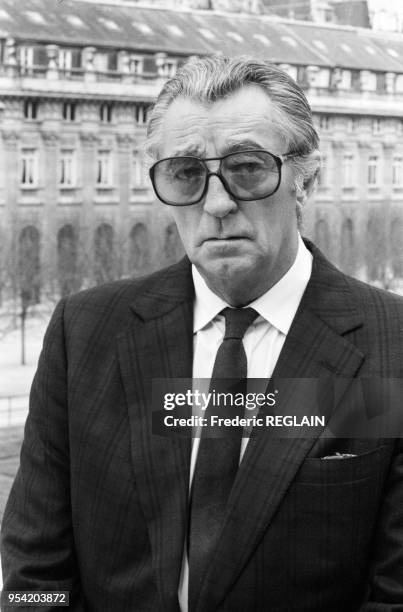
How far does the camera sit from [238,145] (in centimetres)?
85

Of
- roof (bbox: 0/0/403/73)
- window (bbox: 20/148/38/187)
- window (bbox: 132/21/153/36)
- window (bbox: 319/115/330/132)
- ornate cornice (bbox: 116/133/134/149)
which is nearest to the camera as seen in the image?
roof (bbox: 0/0/403/73)

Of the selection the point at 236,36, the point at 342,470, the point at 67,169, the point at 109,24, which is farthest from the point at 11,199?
the point at 342,470

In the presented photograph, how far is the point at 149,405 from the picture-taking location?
2.95ft

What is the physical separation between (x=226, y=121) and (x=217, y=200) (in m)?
0.06

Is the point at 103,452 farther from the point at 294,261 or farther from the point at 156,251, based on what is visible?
the point at 156,251

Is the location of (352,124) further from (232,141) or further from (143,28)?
(232,141)

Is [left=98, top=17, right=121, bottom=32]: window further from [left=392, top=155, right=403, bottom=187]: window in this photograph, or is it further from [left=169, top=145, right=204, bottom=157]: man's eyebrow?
[left=169, top=145, right=204, bottom=157]: man's eyebrow

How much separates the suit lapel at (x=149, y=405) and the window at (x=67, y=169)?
2652mm

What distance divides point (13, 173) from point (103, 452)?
278 centimetres

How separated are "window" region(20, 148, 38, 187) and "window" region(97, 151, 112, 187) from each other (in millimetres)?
211

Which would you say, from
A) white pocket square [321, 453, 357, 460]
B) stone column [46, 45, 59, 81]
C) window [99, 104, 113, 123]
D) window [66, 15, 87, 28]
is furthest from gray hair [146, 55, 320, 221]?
window [99, 104, 113, 123]

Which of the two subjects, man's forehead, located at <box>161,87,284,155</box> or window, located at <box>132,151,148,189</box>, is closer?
man's forehead, located at <box>161,87,284,155</box>

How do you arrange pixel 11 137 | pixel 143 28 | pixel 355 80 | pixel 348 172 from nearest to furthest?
pixel 355 80
pixel 143 28
pixel 348 172
pixel 11 137

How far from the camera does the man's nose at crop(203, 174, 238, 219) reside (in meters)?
0.84
